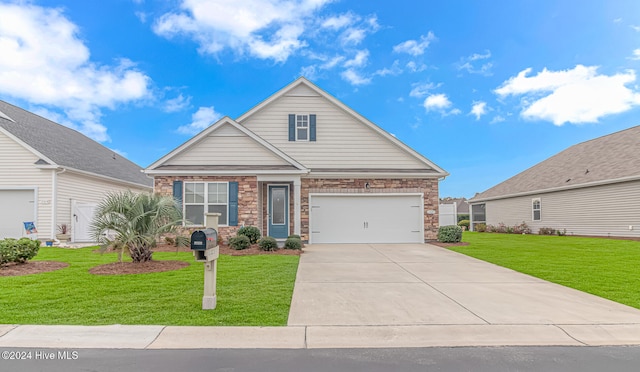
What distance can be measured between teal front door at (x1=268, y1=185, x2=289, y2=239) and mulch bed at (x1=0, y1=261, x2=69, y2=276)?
295 inches

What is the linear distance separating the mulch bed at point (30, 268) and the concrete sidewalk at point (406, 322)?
168 inches

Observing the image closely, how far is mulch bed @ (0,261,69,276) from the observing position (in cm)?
802

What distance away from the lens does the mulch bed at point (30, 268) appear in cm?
802

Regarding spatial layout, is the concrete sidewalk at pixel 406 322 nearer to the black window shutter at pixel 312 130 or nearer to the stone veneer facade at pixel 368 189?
the stone veneer facade at pixel 368 189

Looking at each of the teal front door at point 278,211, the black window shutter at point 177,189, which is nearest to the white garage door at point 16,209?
the black window shutter at point 177,189

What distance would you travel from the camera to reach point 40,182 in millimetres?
14711

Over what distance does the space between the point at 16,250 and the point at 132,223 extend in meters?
2.93

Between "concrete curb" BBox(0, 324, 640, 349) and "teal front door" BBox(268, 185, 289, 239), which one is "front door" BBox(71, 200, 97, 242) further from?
"concrete curb" BBox(0, 324, 640, 349)

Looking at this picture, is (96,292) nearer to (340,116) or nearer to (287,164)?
(287,164)

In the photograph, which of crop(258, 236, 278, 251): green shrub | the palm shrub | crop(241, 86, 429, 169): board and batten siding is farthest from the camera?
crop(241, 86, 429, 169): board and batten siding

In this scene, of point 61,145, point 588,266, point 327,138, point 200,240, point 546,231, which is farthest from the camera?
point 546,231

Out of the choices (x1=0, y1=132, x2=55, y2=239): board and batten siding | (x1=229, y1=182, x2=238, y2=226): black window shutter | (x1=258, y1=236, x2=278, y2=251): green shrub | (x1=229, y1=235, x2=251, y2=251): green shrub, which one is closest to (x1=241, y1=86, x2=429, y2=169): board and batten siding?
(x1=229, y1=182, x2=238, y2=226): black window shutter

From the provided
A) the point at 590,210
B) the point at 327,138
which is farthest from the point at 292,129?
the point at 590,210

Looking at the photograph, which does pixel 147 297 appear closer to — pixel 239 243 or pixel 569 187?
pixel 239 243
